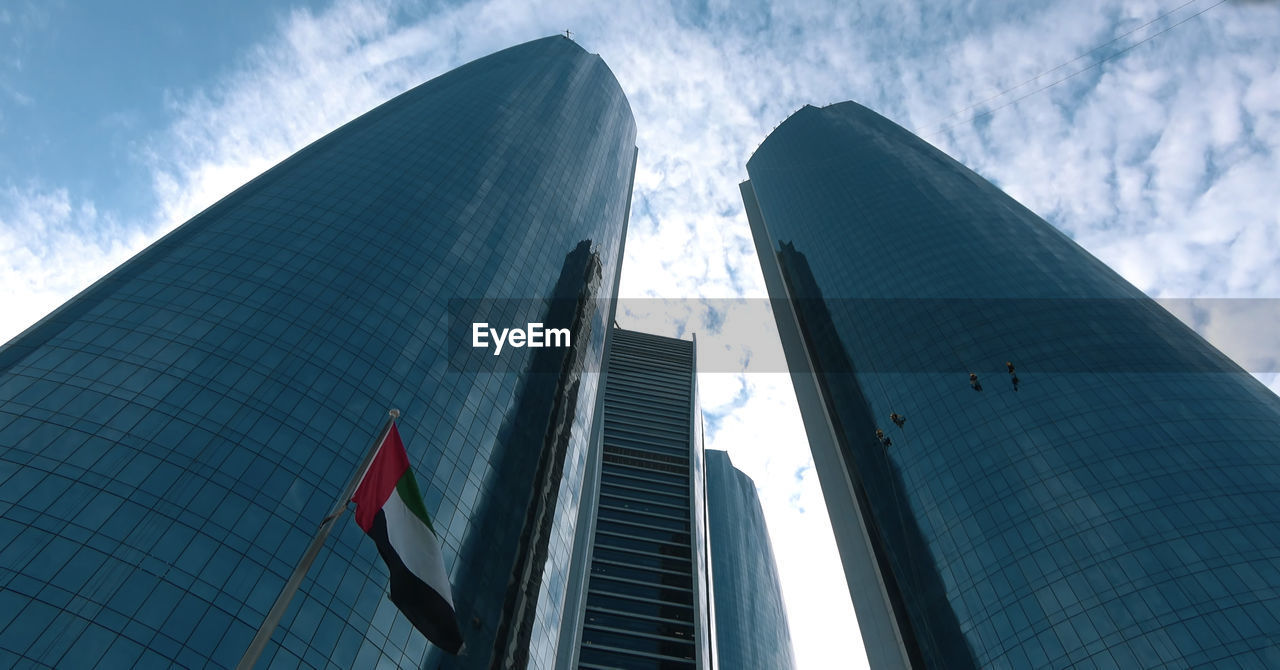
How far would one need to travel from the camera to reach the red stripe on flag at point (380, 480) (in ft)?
62.5

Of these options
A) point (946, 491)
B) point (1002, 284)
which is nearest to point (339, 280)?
point (946, 491)

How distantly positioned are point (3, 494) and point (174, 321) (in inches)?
847

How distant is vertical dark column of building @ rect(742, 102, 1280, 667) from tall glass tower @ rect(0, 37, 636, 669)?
46.2 metres

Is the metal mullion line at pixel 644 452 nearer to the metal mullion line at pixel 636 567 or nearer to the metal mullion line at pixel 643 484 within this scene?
the metal mullion line at pixel 643 484

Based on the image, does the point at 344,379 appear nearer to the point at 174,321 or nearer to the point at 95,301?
the point at 174,321

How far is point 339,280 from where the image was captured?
71062 mm

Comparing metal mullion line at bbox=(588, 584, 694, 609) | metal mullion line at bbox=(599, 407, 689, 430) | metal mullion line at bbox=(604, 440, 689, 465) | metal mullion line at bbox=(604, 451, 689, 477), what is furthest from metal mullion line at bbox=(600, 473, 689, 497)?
metal mullion line at bbox=(588, 584, 694, 609)

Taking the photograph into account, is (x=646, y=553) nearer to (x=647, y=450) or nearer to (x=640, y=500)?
(x=640, y=500)

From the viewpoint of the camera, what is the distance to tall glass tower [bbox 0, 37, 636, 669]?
40250 millimetres

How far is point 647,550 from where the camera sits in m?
153

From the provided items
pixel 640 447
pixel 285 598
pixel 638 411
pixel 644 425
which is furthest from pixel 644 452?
pixel 285 598

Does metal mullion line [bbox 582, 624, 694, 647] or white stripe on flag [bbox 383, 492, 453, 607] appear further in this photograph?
metal mullion line [bbox 582, 624, 694, 647]

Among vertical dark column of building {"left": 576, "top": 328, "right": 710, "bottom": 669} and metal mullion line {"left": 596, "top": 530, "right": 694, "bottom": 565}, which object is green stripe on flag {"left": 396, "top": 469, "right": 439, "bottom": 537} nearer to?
vertical dark column of building {"left": 576, "top": 328, "right": 710, "bottom": 669}

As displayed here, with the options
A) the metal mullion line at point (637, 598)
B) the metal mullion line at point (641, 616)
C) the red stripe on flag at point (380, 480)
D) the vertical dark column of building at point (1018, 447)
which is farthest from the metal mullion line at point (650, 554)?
the red stripe on flag at point (380, 480)
